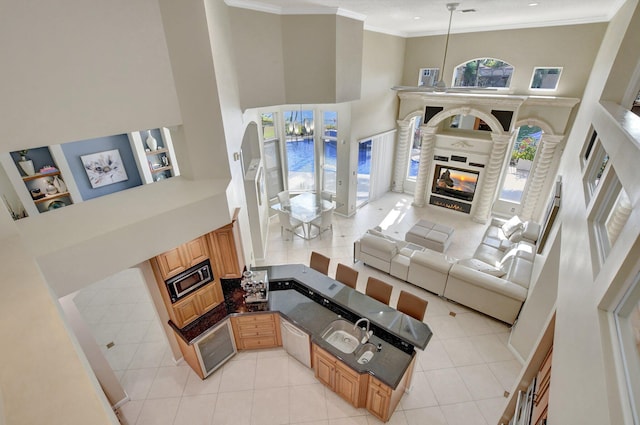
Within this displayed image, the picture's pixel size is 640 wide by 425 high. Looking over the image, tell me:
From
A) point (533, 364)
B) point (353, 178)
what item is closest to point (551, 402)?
point (533, 364)

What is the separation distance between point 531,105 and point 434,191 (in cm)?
371

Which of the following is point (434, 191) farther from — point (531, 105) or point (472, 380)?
point (472, 380)

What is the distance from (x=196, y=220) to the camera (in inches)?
150

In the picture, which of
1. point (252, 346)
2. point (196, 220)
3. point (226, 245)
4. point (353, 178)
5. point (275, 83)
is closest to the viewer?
point (196, 220)

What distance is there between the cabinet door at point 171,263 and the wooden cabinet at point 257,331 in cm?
130

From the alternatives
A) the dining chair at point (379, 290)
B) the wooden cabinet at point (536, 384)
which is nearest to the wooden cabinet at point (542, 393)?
the wooden cabinet at point (536, 384)

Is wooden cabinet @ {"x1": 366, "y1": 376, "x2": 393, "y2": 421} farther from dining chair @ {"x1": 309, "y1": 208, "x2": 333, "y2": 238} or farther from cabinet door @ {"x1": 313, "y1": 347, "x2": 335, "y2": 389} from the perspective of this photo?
dining chair @ {"x1": 309, "y1": 208, "x2": 333, "y2": 238}

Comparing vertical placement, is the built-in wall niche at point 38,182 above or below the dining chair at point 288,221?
above

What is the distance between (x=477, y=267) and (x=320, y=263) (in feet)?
11.4

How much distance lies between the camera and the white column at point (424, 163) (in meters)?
9.73

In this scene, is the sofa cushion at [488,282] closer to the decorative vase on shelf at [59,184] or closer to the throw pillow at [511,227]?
the throw pillow at [511,227]

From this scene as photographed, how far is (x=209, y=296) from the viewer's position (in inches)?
191

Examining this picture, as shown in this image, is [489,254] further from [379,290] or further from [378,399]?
[378,399]

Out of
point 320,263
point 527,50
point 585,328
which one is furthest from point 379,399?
point 527,50
